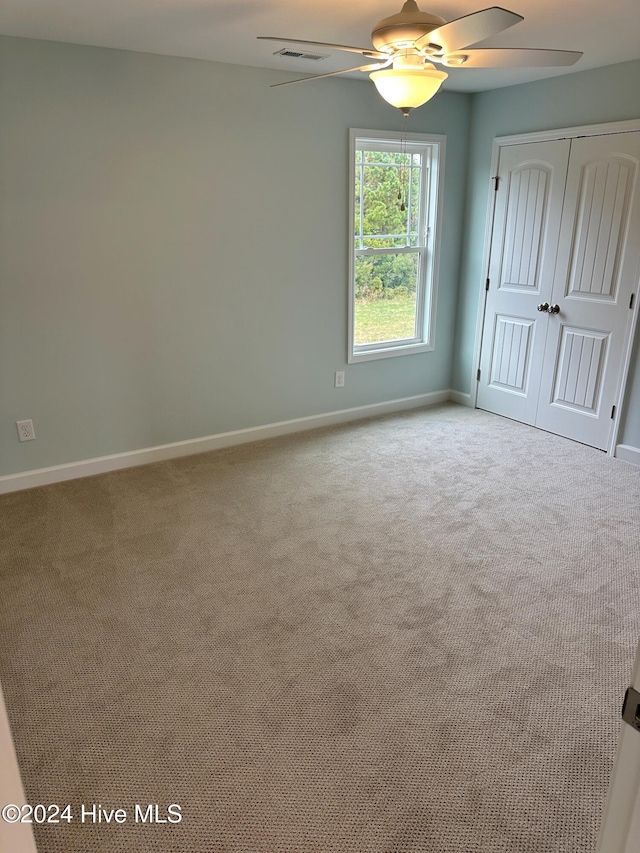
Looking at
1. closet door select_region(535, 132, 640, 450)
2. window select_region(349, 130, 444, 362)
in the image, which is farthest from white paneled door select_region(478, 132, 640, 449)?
window select_region(349, 130, 444, 362)

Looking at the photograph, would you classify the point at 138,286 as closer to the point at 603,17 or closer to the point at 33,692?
the point at 33,692

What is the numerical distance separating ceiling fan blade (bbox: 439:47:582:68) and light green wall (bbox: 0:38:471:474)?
1.82 meters

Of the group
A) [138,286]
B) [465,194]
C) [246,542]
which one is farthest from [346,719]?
[465,194]

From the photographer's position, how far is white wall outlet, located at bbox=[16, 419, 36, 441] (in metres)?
3.46

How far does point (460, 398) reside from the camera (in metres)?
5.21

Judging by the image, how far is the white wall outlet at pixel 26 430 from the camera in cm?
346

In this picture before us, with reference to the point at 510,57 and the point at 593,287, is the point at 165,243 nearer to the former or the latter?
the point at 510,57

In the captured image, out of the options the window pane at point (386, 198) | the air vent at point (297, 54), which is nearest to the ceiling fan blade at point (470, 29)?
A: the air vent at point (297, 54)

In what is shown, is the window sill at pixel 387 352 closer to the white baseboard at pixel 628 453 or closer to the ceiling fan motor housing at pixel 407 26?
the white baseboard at pixel 628 453

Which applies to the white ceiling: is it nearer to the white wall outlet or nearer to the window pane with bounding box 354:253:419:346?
the window pane with bounding box 354:253:419:346

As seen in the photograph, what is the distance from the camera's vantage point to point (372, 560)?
2842 millimetres

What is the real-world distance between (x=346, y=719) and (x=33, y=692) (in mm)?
1118

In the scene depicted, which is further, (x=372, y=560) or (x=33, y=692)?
(x=372, y=560)

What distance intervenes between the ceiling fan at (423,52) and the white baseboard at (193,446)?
257 centimetres
